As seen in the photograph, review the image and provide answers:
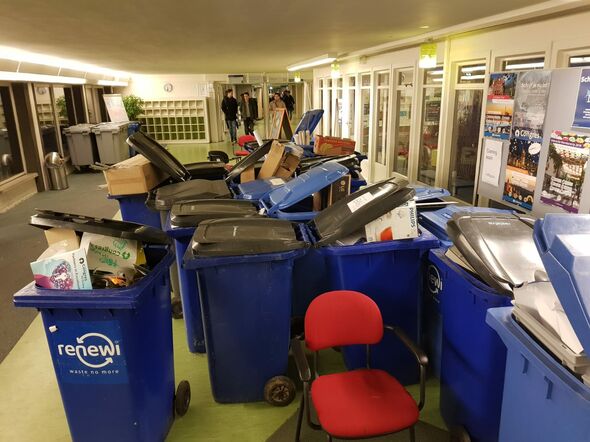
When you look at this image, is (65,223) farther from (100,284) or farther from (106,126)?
(106,126)

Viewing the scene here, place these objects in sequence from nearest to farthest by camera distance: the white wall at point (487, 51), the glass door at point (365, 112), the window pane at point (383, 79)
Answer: the white wall at point (487, 51), the window pane at point (383, 79), the glass door at point (365, 112)

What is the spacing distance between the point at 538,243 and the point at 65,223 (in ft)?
6.00

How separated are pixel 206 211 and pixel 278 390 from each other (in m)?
1.22

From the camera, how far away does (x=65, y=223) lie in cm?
193

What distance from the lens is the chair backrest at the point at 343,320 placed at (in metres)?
2.07

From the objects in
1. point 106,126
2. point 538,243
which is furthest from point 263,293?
point 106,126

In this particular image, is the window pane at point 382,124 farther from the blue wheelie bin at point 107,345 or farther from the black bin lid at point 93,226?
the blue wheelie bin at point 107,345

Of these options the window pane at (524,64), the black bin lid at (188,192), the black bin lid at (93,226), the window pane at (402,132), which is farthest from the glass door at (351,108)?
the black bin lid at (93,226)

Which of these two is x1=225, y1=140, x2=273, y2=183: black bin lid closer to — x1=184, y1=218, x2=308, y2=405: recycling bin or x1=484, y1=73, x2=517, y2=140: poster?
x1=184, y1=218, x2=308, y2=405: recycling bin

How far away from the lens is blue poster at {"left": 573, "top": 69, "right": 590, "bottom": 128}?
321 centimetres

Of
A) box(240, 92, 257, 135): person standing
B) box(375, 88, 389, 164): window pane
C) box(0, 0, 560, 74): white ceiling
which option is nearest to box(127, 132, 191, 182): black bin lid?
box(0, 0, 560, 74): white ceiling

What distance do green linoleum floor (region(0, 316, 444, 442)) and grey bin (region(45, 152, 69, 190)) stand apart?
6460 mm

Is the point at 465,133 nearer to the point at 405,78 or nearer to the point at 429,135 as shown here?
the point at 429,135

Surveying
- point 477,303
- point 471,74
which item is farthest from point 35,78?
point 477,303
